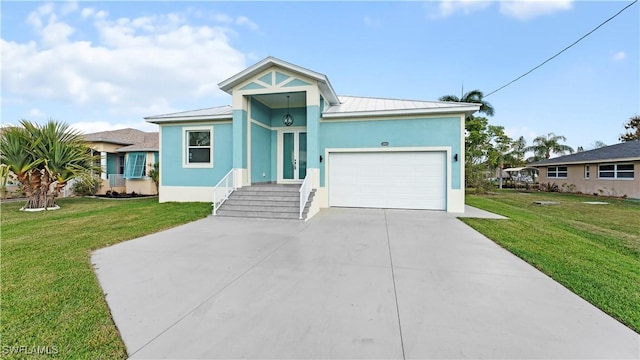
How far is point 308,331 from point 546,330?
2227 millimetres

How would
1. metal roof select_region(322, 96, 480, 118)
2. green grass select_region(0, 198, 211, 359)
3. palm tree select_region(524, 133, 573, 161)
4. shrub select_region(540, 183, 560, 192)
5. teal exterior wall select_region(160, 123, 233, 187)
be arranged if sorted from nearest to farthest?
green grass select_region(0, 198, 211, 359) → metal roof select_region(322, 96, 480, 118) → teal exterior wall select_region(160, 123, 233, 187) → shrub select_region(540, 183, 560, 192) → palm tree select_region(524, 133, 573, 161)

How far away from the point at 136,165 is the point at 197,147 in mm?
7937

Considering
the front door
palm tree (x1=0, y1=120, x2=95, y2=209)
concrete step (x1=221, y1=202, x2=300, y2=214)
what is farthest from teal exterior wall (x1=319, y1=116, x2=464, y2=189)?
palm tree (x1=0, y1=120, x2=95, y2=209)

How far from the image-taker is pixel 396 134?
32.1 ft

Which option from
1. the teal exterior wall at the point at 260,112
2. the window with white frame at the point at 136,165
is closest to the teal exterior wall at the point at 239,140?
the teal exterior wall at the point at 260,112

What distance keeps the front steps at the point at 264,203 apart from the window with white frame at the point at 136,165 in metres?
10.6

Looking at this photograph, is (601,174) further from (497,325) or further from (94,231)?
(94,231)

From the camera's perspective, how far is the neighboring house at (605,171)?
652 inches

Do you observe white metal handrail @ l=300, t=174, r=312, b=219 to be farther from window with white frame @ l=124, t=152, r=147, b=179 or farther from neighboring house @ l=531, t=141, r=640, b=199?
neighboring house @ l=531, t=141, r=640, b=199

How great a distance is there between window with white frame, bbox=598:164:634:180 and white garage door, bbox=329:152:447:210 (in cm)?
1730

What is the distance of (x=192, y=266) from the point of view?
13.3ft

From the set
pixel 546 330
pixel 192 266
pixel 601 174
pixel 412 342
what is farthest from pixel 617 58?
pixel 192 266

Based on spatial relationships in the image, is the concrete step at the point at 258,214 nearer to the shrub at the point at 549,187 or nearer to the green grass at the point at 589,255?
the green grass at the point at 589,255

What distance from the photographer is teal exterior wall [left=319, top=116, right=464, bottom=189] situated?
9344 mm
